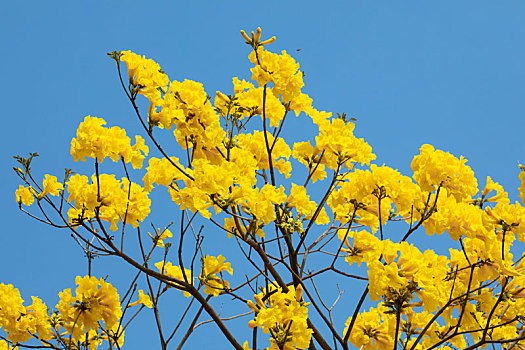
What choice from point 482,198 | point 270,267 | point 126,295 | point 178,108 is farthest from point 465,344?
point 178,108

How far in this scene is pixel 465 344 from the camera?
387 cm

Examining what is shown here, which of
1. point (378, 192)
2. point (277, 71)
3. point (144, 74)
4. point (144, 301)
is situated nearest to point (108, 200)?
point (144, 74)

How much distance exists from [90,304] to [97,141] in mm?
1128

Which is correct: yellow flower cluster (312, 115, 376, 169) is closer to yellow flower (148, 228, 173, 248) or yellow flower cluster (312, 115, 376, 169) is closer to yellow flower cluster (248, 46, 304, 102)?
yellow flower cluster (248, 46, 304, 102)

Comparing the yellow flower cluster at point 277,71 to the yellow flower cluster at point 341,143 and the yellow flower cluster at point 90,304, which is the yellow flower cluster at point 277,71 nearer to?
the yellow flower cluster at point 341,143

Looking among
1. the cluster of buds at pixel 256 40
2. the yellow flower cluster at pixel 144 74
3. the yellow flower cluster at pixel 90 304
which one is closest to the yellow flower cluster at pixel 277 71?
the cluster of buds at pixel 256 40

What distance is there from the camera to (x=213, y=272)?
10.9 feet

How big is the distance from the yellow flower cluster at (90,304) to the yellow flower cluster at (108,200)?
1.30 feet

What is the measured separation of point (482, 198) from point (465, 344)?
4.10ft

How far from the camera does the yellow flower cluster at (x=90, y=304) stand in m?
3.25

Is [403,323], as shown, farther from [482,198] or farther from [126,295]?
[126,295]

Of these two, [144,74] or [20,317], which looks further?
[20,317]

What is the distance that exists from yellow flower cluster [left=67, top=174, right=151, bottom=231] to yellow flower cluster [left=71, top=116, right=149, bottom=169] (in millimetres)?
171

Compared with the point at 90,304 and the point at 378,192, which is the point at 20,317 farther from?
the point at 378,192
